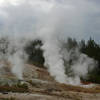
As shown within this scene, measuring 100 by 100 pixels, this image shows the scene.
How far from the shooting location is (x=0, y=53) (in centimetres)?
6444

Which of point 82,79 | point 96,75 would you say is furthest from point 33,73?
point 96,75

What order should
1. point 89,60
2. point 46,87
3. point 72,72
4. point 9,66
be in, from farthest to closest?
point 89,60
point 72,72
point 9,66
point 46,87

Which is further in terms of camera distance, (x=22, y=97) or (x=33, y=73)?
(x=33, y=73)

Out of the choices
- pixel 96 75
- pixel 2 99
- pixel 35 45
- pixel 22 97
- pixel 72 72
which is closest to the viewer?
pixel 2 99

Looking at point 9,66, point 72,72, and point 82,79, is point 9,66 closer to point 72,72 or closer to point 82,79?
point 72,72

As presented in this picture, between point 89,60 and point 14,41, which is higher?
point 14,41

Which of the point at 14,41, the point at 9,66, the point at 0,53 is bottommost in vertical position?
the point at 9,66

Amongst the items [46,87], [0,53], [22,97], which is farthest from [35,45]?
[22,97]

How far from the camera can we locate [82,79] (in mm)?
57062

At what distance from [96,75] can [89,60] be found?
18.3 feet

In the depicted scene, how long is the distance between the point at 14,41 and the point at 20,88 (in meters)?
43.2

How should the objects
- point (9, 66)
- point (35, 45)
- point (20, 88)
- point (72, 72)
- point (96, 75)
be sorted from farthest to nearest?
point (35, 45) → point (96, 75) → point (72, 72) → point (9, 66) → point (20, 88)

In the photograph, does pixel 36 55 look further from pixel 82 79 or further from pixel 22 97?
pixel 22 97

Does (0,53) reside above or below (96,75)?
above
